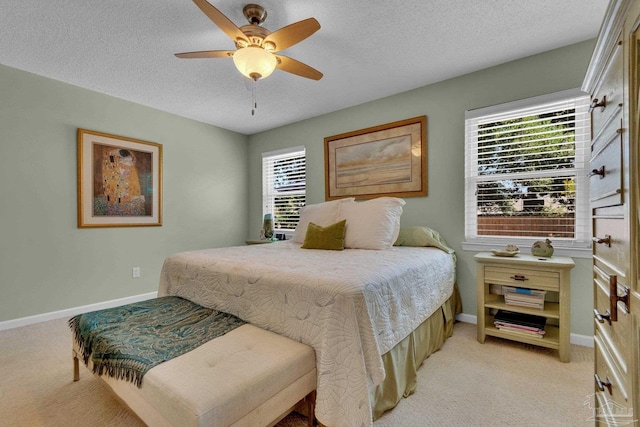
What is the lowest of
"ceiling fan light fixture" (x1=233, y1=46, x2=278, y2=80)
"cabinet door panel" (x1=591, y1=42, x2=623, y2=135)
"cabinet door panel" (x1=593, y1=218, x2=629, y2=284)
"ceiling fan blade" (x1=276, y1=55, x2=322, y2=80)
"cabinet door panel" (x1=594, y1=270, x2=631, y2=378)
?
"cabinet door panel" (x1=594, y1=270, x2=631, y2=378)

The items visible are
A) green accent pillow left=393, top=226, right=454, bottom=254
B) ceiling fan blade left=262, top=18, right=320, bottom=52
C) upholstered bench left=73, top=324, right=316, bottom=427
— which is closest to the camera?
upholstered bench left=73, top=324, right=316, bottom=427

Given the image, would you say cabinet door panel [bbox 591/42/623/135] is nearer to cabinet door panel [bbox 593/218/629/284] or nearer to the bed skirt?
cabinet door panel [bbox 593/218/629/284]

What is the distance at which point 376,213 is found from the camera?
2771 millimetres

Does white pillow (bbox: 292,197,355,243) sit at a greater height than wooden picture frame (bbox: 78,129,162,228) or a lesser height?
lesser

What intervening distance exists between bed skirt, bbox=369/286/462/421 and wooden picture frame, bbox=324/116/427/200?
58.2 inches

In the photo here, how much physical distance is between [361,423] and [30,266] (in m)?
Result: 3.46

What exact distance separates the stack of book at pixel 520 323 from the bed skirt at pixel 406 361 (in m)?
0.48

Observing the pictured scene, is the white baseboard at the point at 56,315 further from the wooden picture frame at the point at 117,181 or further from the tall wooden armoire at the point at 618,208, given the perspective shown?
the tall wooden armoire at the point at 618,208

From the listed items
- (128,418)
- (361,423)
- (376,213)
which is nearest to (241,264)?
(128,418)

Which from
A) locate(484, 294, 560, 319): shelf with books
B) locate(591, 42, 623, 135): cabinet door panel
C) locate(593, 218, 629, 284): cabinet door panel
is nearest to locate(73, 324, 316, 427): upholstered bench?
locate(593, 218, 629, 284): cabinet door panel

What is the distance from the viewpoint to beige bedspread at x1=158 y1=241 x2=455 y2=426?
128 cm

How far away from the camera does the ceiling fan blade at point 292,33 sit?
1.69 meters

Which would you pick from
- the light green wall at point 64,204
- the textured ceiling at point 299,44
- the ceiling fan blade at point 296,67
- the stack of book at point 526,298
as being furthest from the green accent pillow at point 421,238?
the light green wall at point 64,204

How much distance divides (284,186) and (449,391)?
344cm
